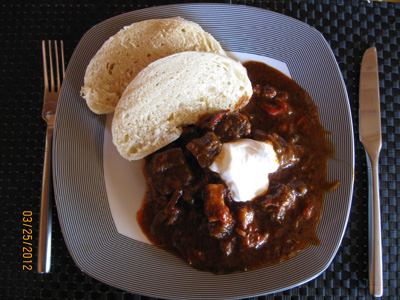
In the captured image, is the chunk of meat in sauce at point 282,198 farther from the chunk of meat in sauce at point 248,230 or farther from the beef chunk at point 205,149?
the beef chunk at point 205,149

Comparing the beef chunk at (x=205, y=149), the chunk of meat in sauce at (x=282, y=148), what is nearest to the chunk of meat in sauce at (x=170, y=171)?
the beef chunk at (x=205, y=149)

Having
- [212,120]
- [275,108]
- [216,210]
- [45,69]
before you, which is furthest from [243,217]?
[45,69]

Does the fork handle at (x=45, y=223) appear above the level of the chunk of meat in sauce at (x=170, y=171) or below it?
below

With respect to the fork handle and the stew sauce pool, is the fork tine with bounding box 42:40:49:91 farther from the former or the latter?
the stew sauce pool

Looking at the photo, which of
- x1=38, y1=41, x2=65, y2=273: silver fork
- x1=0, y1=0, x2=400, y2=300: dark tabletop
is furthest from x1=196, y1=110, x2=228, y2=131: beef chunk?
x1=38, y1=41, x2=65, y2=273: silver fork
